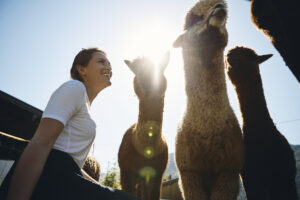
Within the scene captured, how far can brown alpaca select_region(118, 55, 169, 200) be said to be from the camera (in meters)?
2.32

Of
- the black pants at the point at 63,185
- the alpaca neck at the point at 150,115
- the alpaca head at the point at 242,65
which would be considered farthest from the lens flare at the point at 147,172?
the alpaca head at the point at 242,65

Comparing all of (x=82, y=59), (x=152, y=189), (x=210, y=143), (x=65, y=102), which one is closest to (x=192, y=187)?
(x=210, y=143)

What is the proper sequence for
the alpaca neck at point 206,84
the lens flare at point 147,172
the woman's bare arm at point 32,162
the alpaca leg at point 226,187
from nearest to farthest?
the woman's bare arm at point 32,162 → the alpaca leg at point 226,187 → the alpaca neck at point 206,84 → the lens flare at point 147,172

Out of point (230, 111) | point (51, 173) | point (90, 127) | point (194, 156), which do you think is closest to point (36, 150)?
point (51, 173)

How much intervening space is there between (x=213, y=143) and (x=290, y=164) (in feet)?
2.89

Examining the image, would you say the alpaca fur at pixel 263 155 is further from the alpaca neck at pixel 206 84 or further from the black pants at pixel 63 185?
the black pants at pixel 63 185

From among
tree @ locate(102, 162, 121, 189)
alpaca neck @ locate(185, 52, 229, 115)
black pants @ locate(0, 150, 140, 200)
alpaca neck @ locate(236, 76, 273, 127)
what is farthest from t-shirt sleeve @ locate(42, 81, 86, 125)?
tree @ locate(102, 162, 121, 189)

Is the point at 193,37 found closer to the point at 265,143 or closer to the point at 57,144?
the point at 265,143

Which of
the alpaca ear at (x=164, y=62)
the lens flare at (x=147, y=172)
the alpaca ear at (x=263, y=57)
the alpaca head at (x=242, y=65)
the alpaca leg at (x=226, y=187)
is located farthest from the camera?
the alpaca ear at (x=164, y=62)

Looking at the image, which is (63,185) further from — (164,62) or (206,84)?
(164,62)

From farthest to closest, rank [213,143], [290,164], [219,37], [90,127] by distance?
[219,37] → [290,164] → [213,143] → [90,127]

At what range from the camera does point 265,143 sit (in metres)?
1.88

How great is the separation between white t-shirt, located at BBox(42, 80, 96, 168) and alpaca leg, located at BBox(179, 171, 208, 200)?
39.7 inches

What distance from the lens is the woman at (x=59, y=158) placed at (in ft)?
2.64
